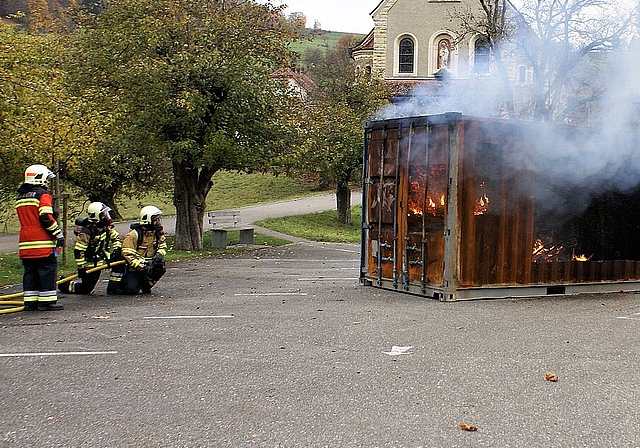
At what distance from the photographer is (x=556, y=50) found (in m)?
24.1

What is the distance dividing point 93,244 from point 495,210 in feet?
21.0

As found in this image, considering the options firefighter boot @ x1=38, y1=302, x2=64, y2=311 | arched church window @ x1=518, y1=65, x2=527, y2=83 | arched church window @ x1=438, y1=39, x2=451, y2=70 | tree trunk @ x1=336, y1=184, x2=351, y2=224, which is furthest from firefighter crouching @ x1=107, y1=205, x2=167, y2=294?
arched church window @ x1=438, y1=39, x2=451, y2=70

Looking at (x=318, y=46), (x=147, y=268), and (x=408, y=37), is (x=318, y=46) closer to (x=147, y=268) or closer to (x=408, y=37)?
(x=408, y=37)

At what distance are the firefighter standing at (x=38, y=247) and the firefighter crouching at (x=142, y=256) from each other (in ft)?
5.81

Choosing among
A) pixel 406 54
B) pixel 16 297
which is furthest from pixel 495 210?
pixel 406 54

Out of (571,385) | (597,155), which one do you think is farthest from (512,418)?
(597,155)

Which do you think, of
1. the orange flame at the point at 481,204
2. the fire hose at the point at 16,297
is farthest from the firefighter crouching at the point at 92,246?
the orange flame at the point at 481,204

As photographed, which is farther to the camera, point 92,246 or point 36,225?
point 92,246

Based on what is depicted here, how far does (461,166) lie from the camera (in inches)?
498

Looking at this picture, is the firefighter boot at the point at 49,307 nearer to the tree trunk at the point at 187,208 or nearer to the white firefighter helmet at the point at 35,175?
the white firefighter helmet at the point at 35,175

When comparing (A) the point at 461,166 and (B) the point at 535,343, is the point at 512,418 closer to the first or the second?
(B) the point at 535,343

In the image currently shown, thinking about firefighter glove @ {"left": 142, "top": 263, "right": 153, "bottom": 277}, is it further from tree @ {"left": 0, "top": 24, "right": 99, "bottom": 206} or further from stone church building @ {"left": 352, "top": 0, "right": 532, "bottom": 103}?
stone church building @ {"left": 352, "top": 0, "right": 532, "bottom": 103}

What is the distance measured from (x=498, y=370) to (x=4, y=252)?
19.8m

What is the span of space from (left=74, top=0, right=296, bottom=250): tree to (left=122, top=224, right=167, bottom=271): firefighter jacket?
314 inches
